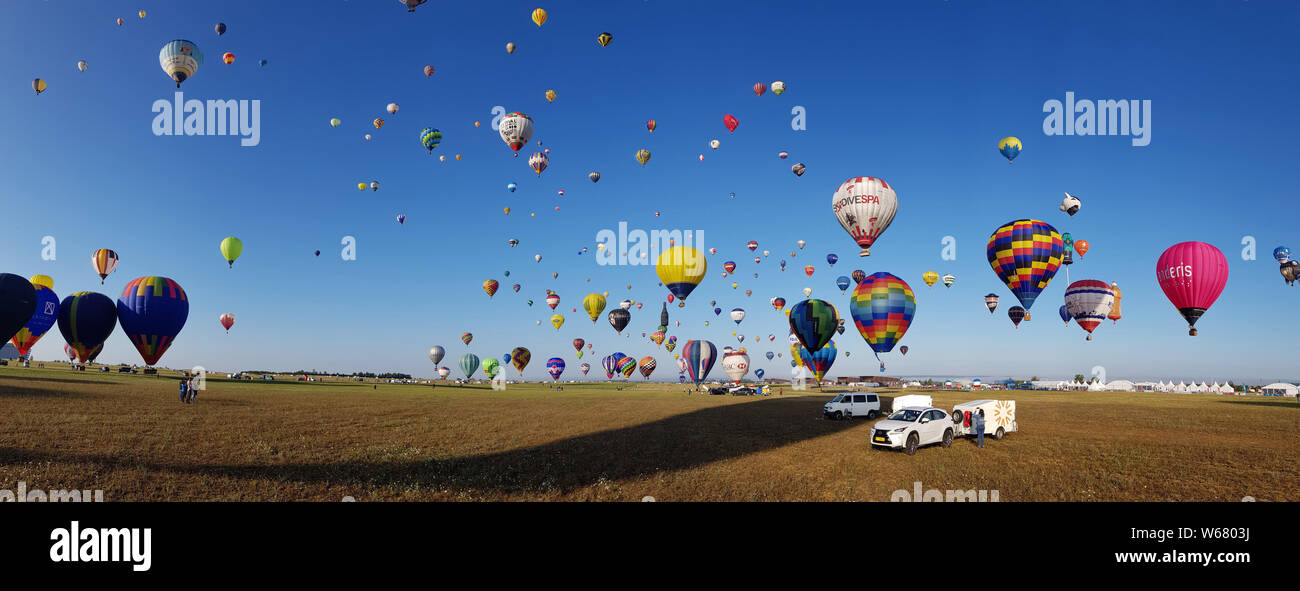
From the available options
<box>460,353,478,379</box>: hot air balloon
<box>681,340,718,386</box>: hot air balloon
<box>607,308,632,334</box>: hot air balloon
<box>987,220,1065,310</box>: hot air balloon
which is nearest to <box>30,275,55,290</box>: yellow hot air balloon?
<box>460,353,478,379</box>: hot air balloon

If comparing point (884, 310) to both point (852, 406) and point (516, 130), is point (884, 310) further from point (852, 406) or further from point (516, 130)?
point (516, 130)

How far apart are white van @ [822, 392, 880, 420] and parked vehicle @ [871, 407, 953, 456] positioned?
10.3m

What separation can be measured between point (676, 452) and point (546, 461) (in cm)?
445

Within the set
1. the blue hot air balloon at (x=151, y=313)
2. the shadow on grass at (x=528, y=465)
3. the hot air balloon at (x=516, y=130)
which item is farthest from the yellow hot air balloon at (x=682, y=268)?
the blue hot air balloon at (x=151, y=313)

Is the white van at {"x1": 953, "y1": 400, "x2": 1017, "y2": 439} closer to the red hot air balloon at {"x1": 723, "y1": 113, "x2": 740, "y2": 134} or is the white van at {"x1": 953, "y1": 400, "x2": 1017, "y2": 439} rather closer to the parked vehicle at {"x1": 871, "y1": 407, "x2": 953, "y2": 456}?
the parked vehicle at {"x1": 871, "y1": 407, "x2": 953, "y2": 456}

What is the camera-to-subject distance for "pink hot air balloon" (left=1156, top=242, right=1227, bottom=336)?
114ft

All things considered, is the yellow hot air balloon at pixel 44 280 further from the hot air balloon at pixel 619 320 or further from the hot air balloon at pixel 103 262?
the hot air balloon at pixel 619 320

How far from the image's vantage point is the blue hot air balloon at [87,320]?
3625 cm

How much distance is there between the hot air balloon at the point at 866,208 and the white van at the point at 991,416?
501 inches

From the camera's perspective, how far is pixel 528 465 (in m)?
15.1

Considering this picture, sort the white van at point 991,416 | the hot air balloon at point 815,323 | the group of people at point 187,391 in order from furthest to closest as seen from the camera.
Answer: the hot air balloon at point 815,323, the group of people at point 187,391, the white van at point 991,416

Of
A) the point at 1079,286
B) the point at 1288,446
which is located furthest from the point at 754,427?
Answer: the point at 1079,286
